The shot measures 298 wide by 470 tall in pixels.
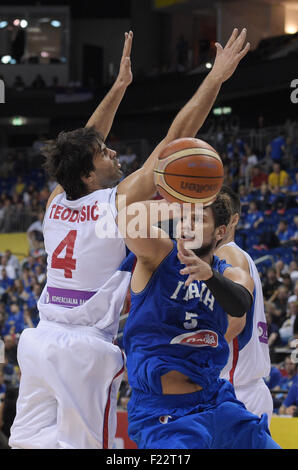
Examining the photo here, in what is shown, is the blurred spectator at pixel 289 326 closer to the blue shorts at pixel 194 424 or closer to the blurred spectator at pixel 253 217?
the blurred spectator at pixel 253 217

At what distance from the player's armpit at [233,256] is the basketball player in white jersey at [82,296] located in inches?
25.1

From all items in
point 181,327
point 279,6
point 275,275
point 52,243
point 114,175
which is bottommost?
point 275,275

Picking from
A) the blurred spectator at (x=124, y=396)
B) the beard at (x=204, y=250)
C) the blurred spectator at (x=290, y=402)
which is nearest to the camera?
the beard at (x=204, y=250)

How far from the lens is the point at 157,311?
11.3ft

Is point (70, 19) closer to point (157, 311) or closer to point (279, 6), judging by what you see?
point (279, 6)

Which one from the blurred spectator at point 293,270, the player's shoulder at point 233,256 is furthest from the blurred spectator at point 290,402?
the player's shoulder at point 233,256

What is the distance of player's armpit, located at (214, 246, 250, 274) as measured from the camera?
4.25 metres

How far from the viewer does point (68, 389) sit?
12.5 feet

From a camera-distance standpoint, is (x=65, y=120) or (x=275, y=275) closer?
(x=275, y=275)

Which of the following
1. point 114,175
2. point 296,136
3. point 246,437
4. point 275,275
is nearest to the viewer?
point 246,437

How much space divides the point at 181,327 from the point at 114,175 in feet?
3.69

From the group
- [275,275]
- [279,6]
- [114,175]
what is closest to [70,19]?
[279,6]

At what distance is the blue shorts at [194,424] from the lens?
3.28 m

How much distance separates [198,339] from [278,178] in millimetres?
10765
